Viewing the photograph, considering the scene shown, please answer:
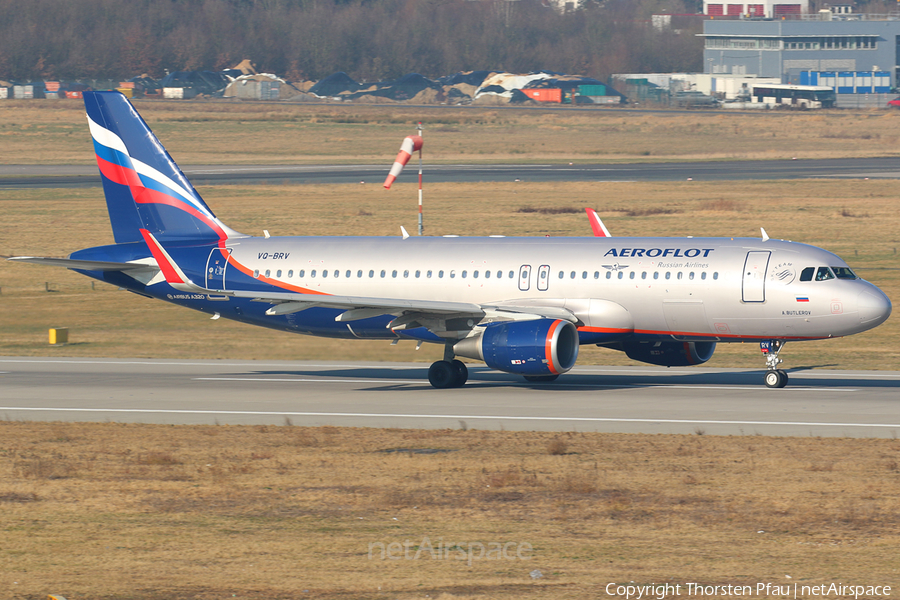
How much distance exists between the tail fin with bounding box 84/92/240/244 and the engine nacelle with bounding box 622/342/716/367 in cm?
1473

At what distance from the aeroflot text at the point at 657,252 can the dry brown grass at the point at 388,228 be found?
27.7 feet

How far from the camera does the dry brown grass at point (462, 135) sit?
137 metres

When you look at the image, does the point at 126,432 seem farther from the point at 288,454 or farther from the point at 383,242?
the point at 383,242

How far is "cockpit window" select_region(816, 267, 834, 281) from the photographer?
36312mm

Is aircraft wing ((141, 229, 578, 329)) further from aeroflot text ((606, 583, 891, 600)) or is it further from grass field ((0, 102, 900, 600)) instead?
aeroflot text ((606, 583, 891, 600))

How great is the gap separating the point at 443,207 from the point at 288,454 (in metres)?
63.1

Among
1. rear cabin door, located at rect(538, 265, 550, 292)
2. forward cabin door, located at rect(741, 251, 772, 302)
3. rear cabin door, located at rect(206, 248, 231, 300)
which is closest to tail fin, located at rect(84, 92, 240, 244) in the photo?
rear cabin door, located at rect(206, 248, 231, 300)

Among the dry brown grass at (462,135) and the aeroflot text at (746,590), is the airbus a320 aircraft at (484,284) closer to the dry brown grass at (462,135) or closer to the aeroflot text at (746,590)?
the aeroflot text at (746,590)

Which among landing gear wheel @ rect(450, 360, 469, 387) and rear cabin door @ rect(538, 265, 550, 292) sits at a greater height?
rear cabin door @ rect(538, 265, 550, 292)

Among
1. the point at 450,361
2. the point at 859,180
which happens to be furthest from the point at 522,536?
the point at 859,180

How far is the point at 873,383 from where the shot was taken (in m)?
38.6

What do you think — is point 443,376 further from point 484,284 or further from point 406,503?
point 406,503

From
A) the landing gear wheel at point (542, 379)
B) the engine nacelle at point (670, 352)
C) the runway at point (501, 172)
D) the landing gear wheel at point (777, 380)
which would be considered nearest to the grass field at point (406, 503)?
the landing gear wheel at point (542, 379)

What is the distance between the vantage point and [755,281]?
120ft
